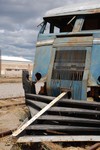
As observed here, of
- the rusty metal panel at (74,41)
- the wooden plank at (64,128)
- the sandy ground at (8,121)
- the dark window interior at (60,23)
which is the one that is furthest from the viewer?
the dark window interior at (60,23)

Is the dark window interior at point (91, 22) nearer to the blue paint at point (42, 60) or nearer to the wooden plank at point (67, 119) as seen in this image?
the blue paint at point (42, 60)

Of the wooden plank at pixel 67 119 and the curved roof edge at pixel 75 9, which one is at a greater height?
the curved roof edge at pixel 75 9

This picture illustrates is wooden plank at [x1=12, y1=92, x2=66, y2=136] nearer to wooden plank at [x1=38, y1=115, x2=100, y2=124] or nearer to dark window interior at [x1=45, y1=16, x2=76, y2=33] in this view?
wooden plank at [x1=38, y1=115, x2=100, y2=124]

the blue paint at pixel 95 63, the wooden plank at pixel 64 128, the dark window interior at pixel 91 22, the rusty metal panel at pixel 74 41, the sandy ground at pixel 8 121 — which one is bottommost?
the sandy ground at pixel 8 121

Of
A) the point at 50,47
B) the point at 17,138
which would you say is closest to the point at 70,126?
the point at 17,138

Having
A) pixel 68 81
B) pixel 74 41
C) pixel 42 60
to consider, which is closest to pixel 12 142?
pixel 68 81

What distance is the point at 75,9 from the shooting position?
25.7ft

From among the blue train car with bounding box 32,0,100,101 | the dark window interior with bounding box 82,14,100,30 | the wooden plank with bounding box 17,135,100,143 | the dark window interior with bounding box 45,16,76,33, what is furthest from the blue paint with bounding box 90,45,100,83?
the dark window interior with bounding box 45,16,76,33

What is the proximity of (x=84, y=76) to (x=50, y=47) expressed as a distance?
4.57ft

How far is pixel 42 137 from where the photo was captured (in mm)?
6055

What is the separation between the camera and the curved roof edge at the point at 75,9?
299 inches

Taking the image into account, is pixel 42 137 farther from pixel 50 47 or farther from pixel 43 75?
pixel 50 47

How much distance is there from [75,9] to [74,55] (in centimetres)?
151

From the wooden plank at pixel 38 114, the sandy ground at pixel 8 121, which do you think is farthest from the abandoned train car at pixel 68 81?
the sandy ground at pixel 8 121
